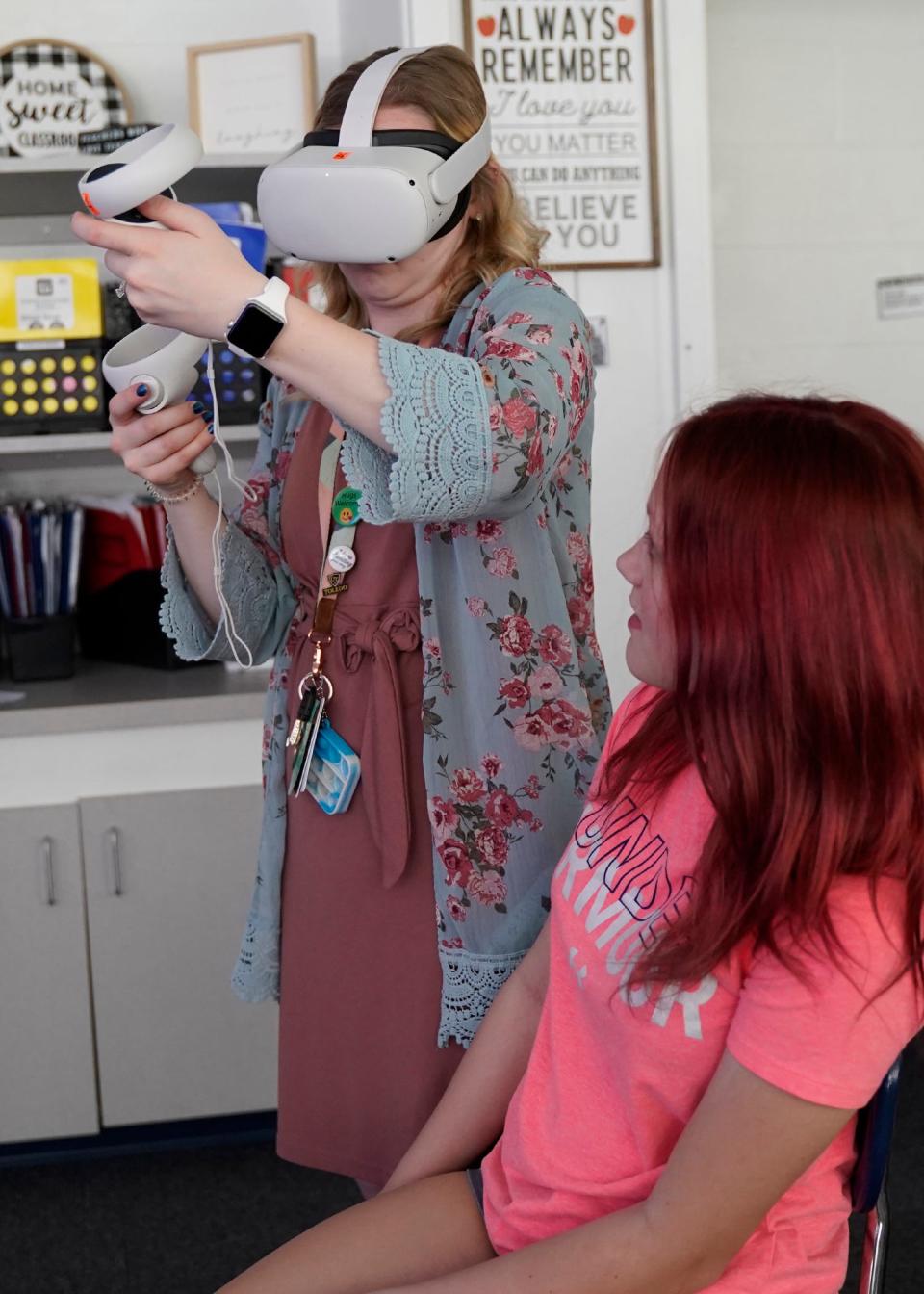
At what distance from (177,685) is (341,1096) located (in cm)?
122

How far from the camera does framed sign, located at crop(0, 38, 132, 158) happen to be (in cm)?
281

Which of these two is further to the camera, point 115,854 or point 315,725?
point 115,854

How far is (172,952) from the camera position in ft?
8.08

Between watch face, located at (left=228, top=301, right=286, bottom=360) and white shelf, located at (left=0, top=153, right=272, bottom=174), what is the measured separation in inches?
60.4

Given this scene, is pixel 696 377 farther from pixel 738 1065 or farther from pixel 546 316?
pixel 738 1065

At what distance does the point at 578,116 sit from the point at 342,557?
1.65 meters

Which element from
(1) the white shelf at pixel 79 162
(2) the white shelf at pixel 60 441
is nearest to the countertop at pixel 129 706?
(2) the white shelf at pixel 60 441

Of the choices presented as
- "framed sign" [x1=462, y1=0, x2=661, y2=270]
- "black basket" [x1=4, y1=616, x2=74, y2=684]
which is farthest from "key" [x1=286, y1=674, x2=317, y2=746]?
"framed sign" [x1=462, y1=0, x2=661, y2=270]

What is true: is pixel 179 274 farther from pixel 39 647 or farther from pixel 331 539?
pixel 39 647

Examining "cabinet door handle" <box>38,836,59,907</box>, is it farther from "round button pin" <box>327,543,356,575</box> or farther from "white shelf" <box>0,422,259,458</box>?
"round button pin" <box>327,543,356,575</box>

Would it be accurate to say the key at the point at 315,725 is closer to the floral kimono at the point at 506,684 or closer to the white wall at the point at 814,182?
the floral kimono at the point at 506,684

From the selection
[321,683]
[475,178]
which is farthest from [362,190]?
[321,683]

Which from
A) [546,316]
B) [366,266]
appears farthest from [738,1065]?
[366,266]

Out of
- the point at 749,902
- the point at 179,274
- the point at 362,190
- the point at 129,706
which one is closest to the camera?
the point at 749,902
